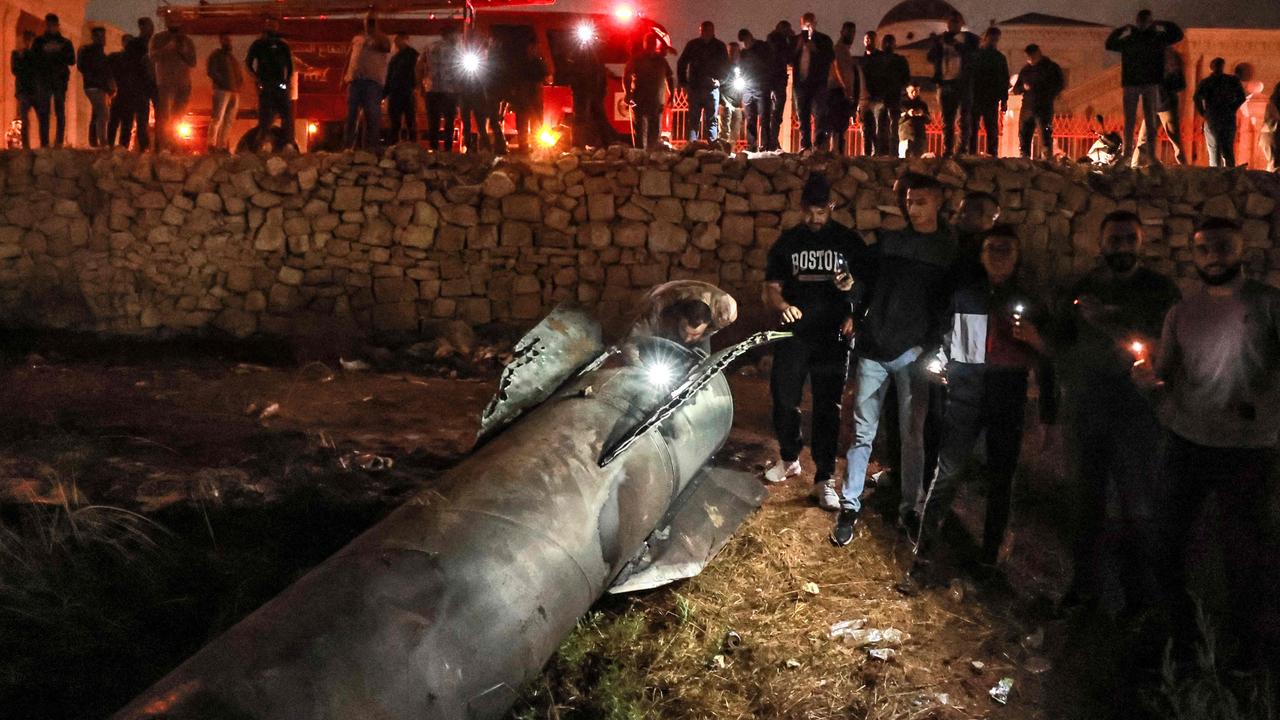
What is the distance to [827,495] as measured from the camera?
5.05 m

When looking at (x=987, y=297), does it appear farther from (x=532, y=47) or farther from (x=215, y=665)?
(x=532, y=47)

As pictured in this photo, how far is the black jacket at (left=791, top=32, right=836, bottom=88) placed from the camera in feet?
32.2

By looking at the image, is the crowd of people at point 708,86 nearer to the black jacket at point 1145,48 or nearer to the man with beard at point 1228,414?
the black jacket at point 1145,48

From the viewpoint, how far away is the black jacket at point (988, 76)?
31.8 ft

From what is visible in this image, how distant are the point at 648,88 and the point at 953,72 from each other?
10.4 ft

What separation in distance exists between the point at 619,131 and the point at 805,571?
27.9ft

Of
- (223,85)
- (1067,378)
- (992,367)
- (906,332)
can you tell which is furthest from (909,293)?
(223,85)

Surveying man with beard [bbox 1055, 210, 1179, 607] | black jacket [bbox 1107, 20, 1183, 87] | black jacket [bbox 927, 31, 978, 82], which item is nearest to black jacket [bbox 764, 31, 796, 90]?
black jacket [bbox 927, 31, 978, 82]

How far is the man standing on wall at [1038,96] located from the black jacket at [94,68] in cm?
981

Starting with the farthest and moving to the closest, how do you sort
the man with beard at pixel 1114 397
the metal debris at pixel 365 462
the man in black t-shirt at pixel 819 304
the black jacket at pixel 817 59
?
the black jacket at pixel 817 59
the metal debris at pixel 365 462
the man in black t-shirt at pixel 819 304
the man with beard at pixel 1114 397

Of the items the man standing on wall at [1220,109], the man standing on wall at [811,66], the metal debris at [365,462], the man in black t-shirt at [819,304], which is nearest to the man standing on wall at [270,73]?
the man standing on wall at [811,66]

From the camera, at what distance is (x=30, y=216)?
9.55m

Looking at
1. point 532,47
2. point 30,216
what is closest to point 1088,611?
point 532,47

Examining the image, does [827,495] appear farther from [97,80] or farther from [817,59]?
[97,80]
